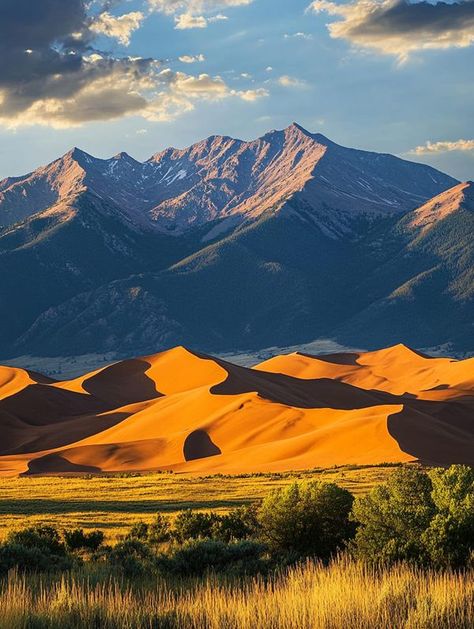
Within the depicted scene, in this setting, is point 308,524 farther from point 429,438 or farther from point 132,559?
point 429,438

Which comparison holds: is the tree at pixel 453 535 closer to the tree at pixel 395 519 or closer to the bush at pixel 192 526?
the tree at pixel 395 519

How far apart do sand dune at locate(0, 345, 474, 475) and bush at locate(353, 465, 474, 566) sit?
36.8 m

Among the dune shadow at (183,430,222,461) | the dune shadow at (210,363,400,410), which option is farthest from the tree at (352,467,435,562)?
the dune shadow at (210,363,400,410)

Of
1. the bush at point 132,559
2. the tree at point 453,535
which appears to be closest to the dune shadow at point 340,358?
the bush at point 132,559

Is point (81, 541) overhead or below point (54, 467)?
below

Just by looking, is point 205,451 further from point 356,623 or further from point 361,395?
point 356,623

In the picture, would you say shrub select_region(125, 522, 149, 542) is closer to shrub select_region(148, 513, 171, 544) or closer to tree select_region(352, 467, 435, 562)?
shrub select_region(148, 513, 171, 544)

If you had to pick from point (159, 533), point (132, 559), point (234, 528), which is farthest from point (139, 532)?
point (132, 559)

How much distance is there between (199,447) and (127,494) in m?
28.6

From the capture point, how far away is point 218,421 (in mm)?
77500

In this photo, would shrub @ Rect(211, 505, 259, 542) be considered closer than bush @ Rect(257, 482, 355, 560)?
No

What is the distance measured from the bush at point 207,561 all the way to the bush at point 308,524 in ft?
8.64

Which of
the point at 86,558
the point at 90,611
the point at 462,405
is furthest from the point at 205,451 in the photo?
the point at 90,611

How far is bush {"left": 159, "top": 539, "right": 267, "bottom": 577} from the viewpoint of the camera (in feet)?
53.8
